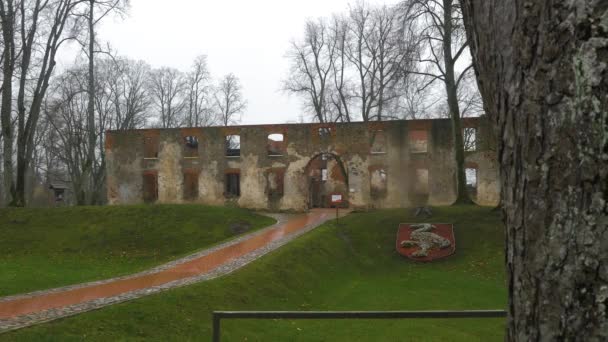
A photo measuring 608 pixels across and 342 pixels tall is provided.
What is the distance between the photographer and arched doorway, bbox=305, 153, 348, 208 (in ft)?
107

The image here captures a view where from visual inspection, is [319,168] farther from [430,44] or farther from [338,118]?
[430,44]

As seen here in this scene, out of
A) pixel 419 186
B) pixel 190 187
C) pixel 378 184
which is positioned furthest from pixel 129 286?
pixel 378 184

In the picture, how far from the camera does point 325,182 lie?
34281 mm

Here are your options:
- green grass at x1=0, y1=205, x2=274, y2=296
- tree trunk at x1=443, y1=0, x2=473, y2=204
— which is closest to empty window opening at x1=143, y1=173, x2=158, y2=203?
green grass at x1=0, y1=205, x2=274, y2=296

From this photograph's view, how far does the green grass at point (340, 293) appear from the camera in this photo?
7.72 meters

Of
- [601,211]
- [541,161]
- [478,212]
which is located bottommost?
[478,212]

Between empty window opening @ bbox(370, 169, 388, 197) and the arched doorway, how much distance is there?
207 centimetres

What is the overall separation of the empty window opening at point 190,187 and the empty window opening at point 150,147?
2.46m

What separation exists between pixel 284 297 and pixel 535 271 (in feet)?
32.3

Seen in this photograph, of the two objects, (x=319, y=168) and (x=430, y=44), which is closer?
(x=430, y=44)

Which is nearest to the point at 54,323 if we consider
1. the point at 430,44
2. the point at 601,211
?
the point at 601,211

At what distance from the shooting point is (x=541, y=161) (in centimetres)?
132

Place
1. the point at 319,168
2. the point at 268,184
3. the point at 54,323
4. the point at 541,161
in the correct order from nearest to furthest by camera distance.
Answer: the point at 541,161, the point at 54,323, the point at 268,184, the point at 319,168

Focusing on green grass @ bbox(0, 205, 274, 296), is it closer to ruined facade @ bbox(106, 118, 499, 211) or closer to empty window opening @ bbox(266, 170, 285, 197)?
empty window opening @ bbox(266, 170, 285, 197)
